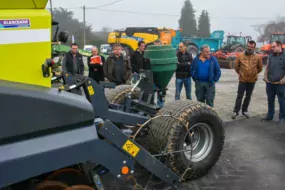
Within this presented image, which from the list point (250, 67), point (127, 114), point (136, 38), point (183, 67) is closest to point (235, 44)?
point (136, 38)

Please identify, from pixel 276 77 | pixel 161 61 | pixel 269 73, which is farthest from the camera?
pixel 269 73

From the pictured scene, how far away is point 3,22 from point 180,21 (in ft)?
224

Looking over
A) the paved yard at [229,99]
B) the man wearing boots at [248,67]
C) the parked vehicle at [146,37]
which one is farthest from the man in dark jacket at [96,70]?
the parked vehicle at [146,37]

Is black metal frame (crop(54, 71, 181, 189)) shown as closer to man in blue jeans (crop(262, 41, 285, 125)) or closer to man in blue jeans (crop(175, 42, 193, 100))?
man in blue jeans (crop(175, 42, 193, 100))

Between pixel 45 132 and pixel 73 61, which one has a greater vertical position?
pixel 73 61

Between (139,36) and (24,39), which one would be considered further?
(139,36)

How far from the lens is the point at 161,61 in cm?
439

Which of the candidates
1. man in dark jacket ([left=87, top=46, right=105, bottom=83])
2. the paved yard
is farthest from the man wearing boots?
man in dark jacket ([left=87, top=46, right=105, bottom=83])

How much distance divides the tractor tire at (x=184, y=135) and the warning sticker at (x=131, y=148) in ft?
2.54

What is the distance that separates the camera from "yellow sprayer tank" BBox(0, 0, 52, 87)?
2070mm

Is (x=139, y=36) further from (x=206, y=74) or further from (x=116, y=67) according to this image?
(x=206, y=74)

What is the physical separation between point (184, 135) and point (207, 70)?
2.75 m

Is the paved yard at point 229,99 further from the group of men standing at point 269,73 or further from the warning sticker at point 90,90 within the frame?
the warning sticker at point 90,90

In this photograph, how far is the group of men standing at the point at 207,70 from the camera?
5918mm
